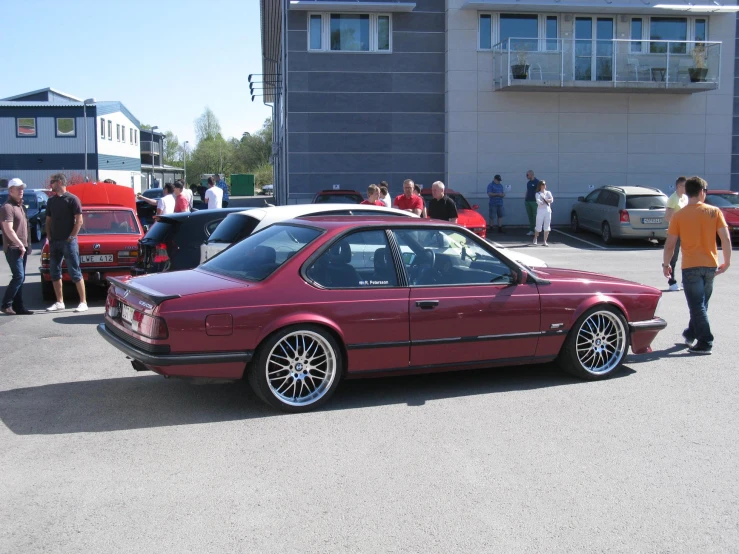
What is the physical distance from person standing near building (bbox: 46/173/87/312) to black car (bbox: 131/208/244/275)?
93 centimetres

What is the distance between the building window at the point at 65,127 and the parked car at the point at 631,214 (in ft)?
147

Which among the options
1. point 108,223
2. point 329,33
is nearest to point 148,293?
point 108,223

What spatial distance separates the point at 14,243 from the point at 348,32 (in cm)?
1949

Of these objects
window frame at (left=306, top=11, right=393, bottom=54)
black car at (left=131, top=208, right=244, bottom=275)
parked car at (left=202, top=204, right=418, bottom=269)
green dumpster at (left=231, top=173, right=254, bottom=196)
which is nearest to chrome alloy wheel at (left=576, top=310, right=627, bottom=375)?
parked car at (left=202, top=204, right=418, bottom=269)

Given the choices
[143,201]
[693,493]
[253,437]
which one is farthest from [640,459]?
[143,201]

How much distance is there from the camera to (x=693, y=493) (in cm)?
447

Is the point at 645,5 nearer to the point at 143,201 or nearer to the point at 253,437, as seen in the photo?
the point at 143,201

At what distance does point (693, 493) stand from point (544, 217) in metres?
18.4

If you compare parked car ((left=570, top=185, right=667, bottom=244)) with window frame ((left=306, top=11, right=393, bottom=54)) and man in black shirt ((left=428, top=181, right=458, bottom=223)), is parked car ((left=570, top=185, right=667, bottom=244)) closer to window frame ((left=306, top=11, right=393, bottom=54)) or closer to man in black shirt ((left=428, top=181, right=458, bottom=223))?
window frame ((left=306, top=11, right=393, bottom=54))

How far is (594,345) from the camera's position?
707 centimetres

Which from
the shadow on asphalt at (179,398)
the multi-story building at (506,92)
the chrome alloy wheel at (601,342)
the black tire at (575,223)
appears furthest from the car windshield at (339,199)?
the chrome alloy wheel at (601,342)

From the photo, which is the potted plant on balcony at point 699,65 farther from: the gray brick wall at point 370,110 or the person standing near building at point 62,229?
the person standing near building at point 62,229

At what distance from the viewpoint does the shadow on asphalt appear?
5.79 meters

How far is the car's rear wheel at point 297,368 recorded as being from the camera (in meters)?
5.86
